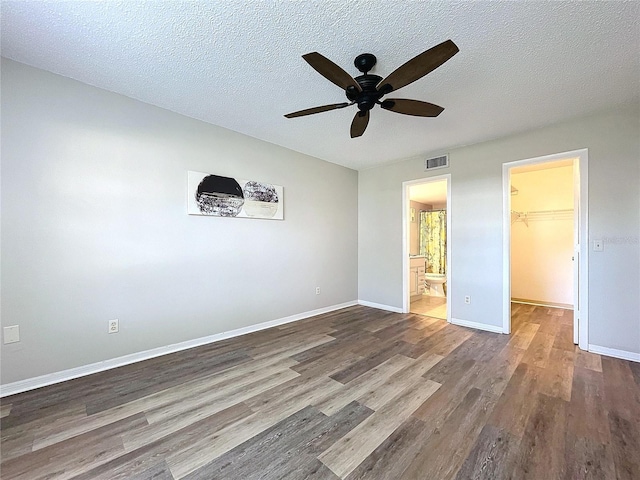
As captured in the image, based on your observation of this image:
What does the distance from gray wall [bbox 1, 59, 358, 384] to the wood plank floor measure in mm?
423

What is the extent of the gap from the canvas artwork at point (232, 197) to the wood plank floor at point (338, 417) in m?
1.60

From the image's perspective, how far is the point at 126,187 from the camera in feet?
8.45

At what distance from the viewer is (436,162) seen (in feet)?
13.2

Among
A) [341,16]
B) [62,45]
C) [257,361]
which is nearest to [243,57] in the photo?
[341,16]

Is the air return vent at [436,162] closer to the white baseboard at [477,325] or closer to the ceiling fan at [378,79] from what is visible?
the ceiling fan at [378,79]

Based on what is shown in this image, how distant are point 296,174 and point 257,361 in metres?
2.62

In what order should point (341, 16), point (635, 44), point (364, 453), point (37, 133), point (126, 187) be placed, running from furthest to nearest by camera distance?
point (126, 187) < point (37, 133) < point (635, 44) < point (341, 16) < point (364, 453)

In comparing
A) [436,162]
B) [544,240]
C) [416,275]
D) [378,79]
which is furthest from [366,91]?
[544,240]

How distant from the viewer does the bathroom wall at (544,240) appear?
4.68m

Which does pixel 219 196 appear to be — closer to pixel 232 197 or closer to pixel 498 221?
pixel 232 197

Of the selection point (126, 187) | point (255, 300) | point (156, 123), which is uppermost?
point (156, 123)

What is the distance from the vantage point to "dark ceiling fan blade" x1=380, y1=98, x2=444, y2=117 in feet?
6.56

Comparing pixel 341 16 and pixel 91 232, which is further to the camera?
pixel 91 232

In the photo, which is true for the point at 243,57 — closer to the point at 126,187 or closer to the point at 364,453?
the point at 126,187
